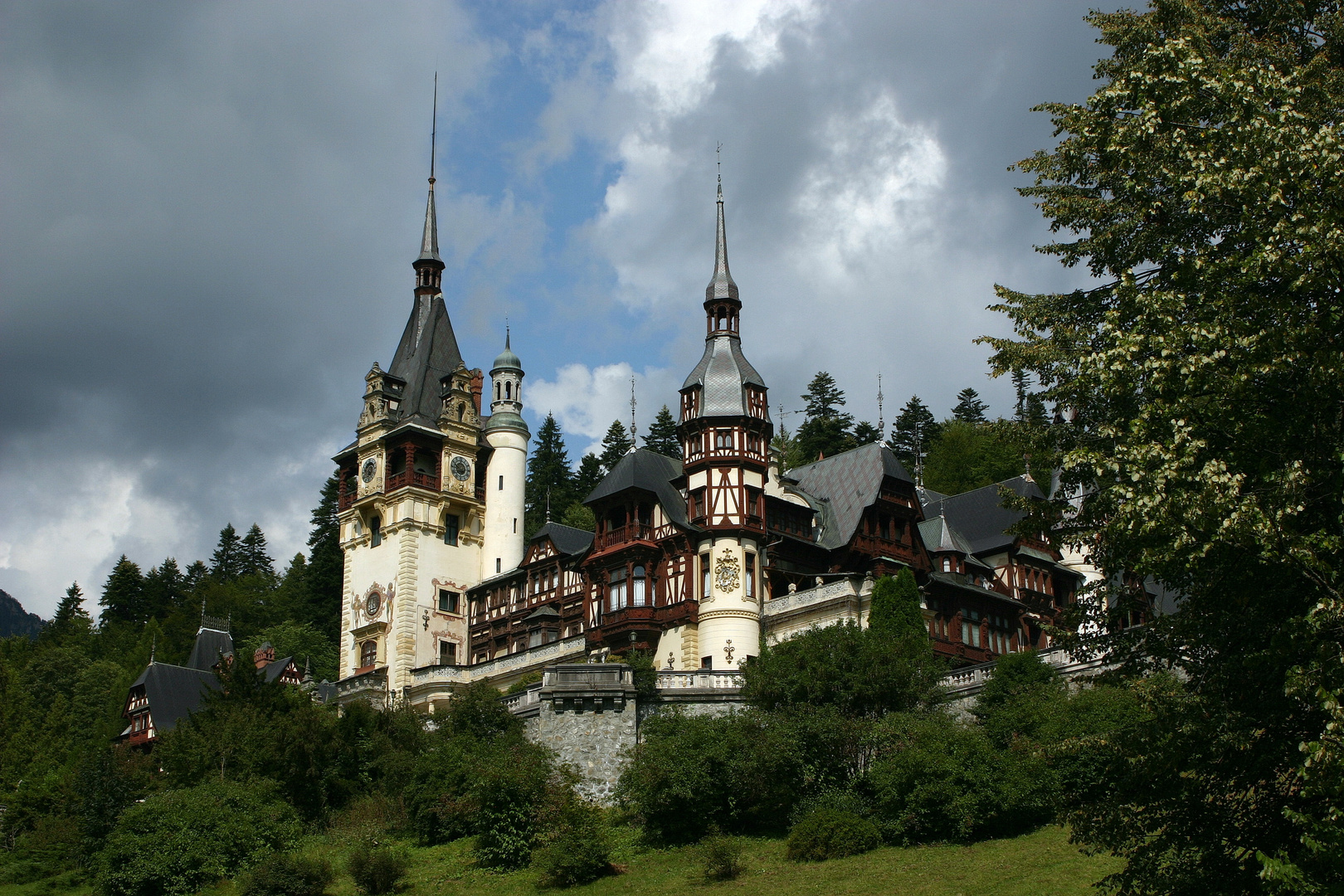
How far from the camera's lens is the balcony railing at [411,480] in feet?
215

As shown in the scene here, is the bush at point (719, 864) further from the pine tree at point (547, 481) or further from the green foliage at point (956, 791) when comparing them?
the pine tree at point (547, 481)

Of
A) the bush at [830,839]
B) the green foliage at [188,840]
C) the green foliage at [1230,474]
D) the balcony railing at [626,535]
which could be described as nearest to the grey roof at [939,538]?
the balcony railing at [626,535]

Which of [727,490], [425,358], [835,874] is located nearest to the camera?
[835,874]

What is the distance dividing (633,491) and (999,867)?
86.5ft

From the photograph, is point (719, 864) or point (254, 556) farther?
point (254, 556)

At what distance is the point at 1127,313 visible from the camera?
776 inches

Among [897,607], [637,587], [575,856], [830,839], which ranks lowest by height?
[575,856]

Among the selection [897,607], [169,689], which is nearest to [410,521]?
[169,689]

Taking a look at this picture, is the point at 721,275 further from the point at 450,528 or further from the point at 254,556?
the point at 254,556

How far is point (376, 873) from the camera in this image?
3250 cm

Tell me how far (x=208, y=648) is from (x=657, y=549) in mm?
36275

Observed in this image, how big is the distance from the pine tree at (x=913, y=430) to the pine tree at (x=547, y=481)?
21321 mm

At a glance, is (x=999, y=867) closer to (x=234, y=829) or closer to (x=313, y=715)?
(x=234, y=829)

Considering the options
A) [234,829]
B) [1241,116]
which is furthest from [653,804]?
[1241,116]
